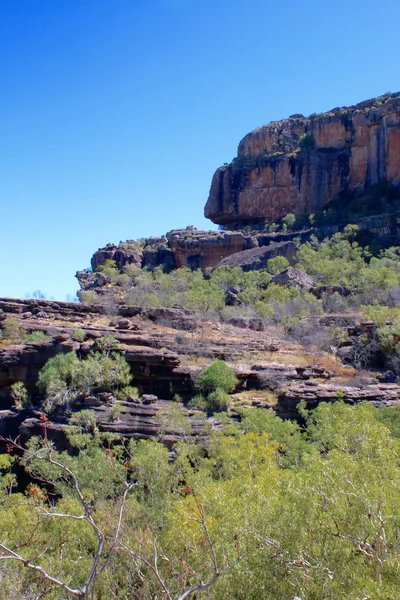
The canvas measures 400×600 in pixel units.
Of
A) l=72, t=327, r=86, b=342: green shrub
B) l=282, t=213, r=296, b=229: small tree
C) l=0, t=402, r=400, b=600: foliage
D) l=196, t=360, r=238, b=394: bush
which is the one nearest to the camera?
l=0, t=402, r=400, b=600: foliage

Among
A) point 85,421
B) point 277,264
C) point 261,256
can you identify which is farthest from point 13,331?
point 261,256

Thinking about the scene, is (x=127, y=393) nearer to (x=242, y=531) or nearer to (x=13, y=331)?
(x=13, y=331)

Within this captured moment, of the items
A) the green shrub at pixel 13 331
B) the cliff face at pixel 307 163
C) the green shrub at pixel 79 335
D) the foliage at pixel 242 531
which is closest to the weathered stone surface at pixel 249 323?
the green shrub at pixel 79 335

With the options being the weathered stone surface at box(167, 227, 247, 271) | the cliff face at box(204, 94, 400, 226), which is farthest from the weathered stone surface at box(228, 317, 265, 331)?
the cliff face at box(204, 94, 400, 226)

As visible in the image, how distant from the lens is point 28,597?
8742 millimetres

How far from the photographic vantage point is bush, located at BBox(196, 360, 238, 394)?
2093 cm

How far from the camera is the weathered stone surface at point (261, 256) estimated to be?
54969 millimetres

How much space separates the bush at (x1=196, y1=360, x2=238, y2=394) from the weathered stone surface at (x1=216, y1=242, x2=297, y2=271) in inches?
1318

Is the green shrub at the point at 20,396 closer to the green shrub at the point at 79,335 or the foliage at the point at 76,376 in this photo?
the foliage at the point at 76,376

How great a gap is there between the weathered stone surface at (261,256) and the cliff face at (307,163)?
12.4 metres

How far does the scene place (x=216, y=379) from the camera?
2091 centimetres

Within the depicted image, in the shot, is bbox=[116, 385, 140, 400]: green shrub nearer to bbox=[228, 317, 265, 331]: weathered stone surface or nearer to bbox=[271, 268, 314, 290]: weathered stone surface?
bbox=[228, 317, 265, 331]: weathered stone surface

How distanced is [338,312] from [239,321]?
840 cm

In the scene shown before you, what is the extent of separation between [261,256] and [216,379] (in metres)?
36.3
